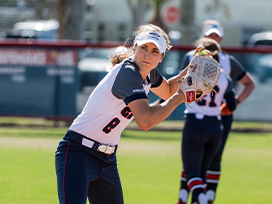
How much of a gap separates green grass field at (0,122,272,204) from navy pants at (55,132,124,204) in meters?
2.28

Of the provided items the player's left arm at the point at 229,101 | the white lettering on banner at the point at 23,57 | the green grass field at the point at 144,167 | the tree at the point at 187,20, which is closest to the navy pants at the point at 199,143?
the player's left arm at the point at 229,101

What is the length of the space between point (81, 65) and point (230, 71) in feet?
27.2

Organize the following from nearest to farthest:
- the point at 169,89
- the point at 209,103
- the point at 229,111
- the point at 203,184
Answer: the point at 169,89
the point at 203,184
the point at 209,103
the point at 229,111

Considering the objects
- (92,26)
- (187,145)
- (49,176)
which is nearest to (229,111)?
(187,145)

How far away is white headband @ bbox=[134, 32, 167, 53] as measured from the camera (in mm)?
3588

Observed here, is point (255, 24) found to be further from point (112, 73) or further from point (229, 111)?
point (112, 73)

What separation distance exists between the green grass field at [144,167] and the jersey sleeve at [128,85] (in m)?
2.90

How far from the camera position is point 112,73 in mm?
3627

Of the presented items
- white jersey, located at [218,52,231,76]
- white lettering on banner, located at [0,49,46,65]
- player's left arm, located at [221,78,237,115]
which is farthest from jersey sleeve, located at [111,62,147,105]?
white lettering on banner, located at [0,49,46,65]

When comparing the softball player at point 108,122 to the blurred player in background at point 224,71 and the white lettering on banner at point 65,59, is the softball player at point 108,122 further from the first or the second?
the white lettering on banner at point 65,59

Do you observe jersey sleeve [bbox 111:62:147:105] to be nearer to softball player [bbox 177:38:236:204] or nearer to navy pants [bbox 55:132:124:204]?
navy pants [bbox 55:132:124:204]

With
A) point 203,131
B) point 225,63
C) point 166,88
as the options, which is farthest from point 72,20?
point 166,88

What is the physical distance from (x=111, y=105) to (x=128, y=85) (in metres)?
0.24

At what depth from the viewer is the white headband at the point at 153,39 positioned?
359 centimetres
